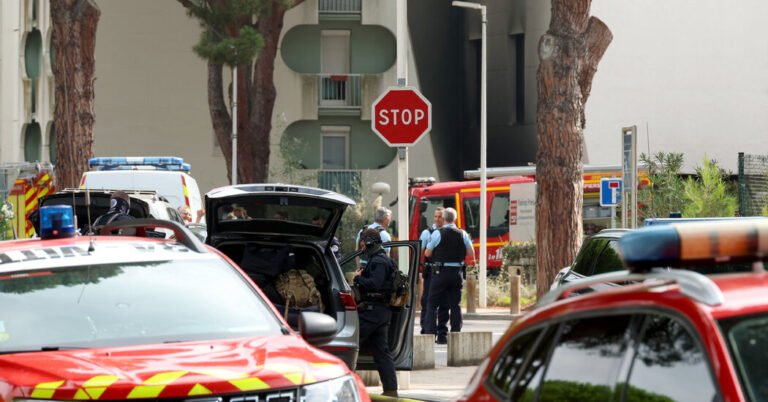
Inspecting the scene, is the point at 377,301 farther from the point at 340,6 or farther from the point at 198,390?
the point at 340,6

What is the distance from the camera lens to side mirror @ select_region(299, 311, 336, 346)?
23.1ft

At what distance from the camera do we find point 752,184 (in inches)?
922

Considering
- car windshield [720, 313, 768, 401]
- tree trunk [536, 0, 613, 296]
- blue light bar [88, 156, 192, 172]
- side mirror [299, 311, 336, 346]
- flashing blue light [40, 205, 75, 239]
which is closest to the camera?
car windshield [720, 313, 768, 401]

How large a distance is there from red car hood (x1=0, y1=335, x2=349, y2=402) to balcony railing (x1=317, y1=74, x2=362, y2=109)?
47.0m

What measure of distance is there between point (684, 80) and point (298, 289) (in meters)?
41.3

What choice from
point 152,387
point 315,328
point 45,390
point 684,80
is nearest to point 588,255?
point 315,328

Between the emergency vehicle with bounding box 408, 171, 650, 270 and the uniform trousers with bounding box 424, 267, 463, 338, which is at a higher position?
the emergency vehicle with bounding box 408, 171, 650, 270

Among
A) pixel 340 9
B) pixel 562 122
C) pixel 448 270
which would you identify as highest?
pixel 340 9

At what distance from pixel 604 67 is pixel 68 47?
2867 cm

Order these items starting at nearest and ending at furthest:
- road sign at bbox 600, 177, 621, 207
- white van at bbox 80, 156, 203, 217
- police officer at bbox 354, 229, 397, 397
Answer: police officer at bbox 354, 229, 397, 397 → white van at bbox 80, 156, 203, 217 → road sign at bbox 600, 177, 621, 207

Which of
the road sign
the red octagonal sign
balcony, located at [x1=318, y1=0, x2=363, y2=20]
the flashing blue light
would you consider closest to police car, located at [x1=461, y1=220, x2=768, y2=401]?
the flashing blue light

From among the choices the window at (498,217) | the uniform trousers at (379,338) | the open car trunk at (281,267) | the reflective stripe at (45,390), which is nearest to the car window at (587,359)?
the reflective stripe at (45,390)

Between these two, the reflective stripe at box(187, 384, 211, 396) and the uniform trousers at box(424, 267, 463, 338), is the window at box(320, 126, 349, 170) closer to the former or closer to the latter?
the uniform trousers at box(424, 267, 463, 338)

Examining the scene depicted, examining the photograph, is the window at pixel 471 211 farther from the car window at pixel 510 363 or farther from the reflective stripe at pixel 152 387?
the car window at pixel 510 363
